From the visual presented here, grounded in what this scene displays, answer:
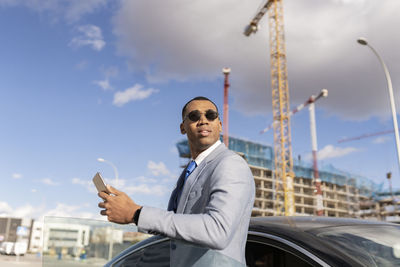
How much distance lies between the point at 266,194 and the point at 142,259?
111 m

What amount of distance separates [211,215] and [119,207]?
1.00 ft

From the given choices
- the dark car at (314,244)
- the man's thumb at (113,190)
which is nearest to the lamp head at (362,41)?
the dark car at (314,244)

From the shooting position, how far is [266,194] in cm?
10981

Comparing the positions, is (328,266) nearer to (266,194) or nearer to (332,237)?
(332,237)

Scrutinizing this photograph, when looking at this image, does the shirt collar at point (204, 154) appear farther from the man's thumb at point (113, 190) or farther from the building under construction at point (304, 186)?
the building under construction at point (304, 186)

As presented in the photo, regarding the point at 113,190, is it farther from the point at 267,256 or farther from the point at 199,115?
the point at 267,256

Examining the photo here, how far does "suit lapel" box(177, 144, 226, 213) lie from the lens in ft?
4.63

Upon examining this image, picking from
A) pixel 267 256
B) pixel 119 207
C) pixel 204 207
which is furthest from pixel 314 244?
Result: pixel 119 207

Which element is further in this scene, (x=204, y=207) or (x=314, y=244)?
(x=314, y=244)

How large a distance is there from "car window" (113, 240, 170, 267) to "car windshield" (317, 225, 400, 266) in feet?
2.43

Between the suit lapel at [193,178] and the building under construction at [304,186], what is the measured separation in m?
92.0

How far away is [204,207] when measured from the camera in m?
1.32

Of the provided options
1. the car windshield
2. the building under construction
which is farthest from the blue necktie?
the building under construction

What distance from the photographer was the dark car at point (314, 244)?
1636 millimetres
